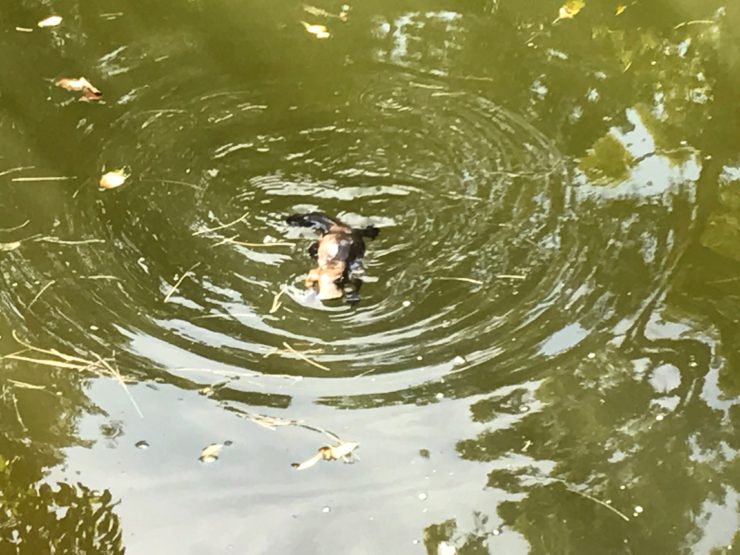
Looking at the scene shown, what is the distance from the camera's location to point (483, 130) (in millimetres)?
4012

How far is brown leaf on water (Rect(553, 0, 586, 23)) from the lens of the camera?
15.6 ft

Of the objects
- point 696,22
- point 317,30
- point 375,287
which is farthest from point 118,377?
point 696,22

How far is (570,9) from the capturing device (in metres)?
4.80

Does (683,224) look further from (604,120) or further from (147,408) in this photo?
(147,408)

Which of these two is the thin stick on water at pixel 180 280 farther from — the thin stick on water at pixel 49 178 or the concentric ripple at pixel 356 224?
the thin stick on water at pixel 49 178

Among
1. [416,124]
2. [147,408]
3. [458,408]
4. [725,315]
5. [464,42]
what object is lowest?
[147,408]

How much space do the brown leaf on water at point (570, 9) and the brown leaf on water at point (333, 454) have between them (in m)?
2.98

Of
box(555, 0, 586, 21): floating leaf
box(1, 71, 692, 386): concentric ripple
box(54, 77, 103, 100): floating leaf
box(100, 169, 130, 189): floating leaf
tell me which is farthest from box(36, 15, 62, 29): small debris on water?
box(555, 0, 586, 21): floating leaf

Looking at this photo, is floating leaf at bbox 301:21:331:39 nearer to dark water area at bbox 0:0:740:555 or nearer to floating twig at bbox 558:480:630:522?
dark water area at bbox 0:0:740:555

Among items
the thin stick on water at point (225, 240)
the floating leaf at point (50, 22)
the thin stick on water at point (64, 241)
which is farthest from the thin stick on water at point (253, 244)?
the floating leaf at point (50, 22)

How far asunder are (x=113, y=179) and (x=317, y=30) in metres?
1.57

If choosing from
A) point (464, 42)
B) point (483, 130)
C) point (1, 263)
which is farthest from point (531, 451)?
point (464, 42)

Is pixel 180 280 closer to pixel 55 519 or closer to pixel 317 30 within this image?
pixel 55 519

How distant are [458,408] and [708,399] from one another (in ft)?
2.97
